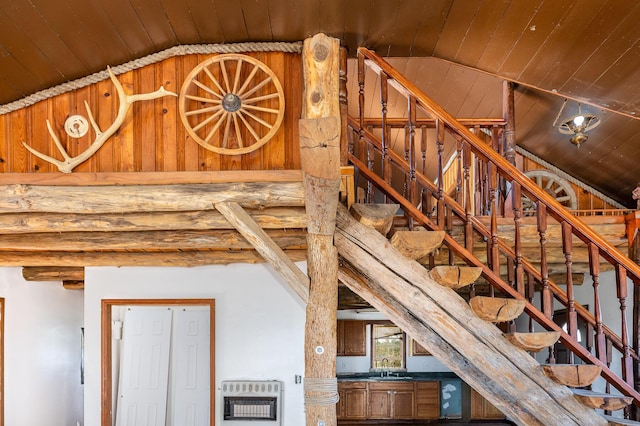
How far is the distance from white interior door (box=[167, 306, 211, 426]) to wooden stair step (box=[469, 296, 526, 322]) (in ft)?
14.4

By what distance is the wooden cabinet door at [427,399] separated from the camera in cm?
818

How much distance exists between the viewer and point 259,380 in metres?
5.12

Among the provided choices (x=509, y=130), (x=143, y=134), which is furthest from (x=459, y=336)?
(x=143, y=134)

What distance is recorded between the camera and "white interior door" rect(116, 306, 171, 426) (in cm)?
652

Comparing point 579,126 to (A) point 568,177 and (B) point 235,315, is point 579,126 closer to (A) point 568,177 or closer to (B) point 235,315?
(A) point 568,177

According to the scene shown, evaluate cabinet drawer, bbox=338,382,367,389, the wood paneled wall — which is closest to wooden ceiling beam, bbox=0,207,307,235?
the wood paneled wall

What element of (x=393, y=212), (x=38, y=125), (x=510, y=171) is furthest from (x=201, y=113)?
(x=510, y=171)

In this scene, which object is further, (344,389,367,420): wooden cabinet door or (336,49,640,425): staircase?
(344,389,367,420): wooden cabinet door

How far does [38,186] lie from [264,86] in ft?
5.26

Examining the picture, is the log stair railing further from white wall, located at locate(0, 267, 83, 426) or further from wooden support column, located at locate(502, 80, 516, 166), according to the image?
white wall, located at locate(0, 267, 83, 426)

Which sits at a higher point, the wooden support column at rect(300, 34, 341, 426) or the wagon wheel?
the wagon wheel

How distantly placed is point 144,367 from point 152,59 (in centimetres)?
413

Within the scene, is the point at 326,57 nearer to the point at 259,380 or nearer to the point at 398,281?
the point at 398,281

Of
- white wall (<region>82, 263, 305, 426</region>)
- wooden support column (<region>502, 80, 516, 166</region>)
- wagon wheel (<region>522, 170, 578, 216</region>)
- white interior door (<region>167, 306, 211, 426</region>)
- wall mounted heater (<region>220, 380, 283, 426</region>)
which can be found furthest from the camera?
white interior door (<region>167, 306, 211, 426</region>)
